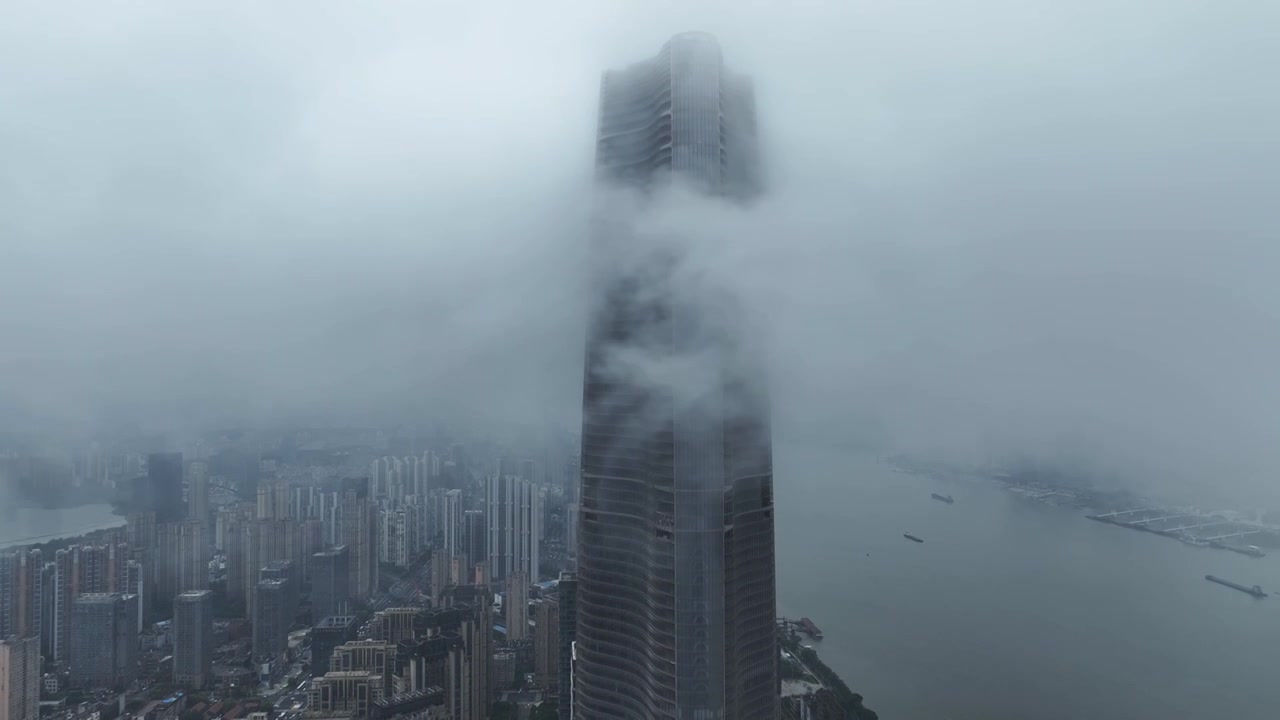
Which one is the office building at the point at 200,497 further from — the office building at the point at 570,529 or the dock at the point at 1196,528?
the dock at the point at 1196,528

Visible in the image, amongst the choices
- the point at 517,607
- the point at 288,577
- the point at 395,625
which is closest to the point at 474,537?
the point at 517,607

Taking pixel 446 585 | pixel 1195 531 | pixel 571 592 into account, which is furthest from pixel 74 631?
pixel 1195 531

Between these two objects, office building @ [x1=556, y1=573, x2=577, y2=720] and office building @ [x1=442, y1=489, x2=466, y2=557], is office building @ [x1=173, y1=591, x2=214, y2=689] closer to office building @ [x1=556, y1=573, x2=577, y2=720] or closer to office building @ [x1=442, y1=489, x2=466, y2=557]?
office building @ [x1=442, y1=489, x2=466, y2=557]

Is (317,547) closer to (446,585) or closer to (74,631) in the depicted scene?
(446,585)

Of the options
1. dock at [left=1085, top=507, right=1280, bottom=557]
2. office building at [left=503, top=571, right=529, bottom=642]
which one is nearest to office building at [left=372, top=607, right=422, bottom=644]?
office building at [left=503, top=571, right=529, bottom=642]

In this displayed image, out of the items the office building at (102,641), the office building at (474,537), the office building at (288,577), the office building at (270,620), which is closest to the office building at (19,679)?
the office building at (102,641)

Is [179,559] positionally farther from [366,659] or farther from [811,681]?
[811,681]
